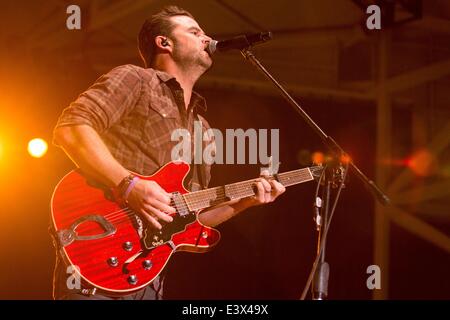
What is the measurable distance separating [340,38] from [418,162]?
4.61 ft

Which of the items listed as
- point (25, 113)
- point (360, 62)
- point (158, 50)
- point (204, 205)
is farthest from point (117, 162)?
point (360, 62)

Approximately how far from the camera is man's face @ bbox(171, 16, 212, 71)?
273 cm

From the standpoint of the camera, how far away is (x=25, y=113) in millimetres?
4293

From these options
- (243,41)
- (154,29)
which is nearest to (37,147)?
(154,29)

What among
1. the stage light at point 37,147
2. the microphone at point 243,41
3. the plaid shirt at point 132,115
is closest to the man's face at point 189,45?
the plaid shirt at point 132,115

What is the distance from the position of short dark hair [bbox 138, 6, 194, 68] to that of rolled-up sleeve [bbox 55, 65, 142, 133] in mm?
379

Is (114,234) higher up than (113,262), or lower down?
higher up

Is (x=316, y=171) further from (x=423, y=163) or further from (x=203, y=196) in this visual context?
(x=423, y=163)

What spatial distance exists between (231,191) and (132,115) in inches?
23.7

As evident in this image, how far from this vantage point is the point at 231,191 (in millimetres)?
2646

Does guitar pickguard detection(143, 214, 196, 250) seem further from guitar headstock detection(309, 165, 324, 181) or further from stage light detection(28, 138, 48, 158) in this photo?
stage light detection(28, 138, 48, 158)

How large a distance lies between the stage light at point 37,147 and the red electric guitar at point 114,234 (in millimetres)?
2216

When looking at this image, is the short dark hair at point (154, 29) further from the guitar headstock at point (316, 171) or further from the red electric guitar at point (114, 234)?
the guitar headstock at point (316, 171)

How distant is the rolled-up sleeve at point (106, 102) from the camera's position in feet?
7.32
